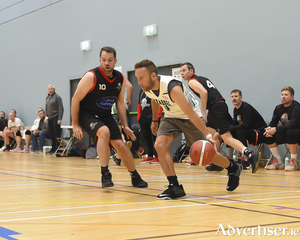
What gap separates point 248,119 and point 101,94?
390cm

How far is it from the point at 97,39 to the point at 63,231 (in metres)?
10.7

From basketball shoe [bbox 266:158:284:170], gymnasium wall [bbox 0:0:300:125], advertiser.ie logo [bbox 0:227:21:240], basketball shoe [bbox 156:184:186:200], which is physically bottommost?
basketball shoe [bbox 266:158:284:170]

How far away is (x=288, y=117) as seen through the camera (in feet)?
24.5

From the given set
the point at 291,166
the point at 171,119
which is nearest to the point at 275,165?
the point at 291,166

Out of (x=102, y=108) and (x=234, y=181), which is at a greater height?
(x=102, y=108)

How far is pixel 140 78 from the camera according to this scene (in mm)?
3854

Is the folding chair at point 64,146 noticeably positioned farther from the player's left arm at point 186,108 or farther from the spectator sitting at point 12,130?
the player's left arm at point 186,108

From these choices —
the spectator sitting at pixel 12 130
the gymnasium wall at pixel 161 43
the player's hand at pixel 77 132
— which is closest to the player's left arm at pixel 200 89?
the player's hand at pixel 77 132

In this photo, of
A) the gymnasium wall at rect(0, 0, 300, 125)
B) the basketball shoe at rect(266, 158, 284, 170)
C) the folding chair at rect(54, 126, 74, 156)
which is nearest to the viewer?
the basketball shoe at rect(266, 158, 284, 170)

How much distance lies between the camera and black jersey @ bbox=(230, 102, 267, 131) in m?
7.76

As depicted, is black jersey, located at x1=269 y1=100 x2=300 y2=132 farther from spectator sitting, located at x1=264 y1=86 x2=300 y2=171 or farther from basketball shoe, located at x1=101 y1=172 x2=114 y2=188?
basketball shoe, located at x1=101 y1=172 x2=114 y2=188

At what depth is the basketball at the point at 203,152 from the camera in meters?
3.82

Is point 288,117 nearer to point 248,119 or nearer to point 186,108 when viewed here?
point 248,119

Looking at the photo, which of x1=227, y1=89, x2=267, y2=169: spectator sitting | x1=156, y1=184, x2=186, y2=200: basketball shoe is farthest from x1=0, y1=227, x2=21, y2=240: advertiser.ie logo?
x1=227, y1=89, x2=267, y2=169: spectator sitting
